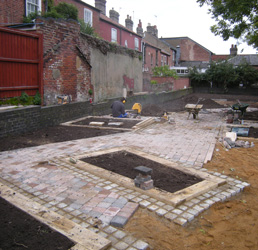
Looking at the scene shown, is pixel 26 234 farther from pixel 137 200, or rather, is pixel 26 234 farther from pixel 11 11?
pixel 11 11

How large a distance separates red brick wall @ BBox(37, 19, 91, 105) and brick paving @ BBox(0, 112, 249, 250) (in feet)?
12.7

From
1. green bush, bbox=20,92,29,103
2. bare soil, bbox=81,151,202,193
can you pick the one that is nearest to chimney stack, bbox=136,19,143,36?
green bush, bbox=20,92,29,103

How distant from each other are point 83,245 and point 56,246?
0.31 meters

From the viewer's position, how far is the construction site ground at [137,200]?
11.9 ft

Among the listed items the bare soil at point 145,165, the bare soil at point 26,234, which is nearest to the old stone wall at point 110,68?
the bare soil at point 145,165

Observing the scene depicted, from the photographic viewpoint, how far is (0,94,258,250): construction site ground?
143 inches

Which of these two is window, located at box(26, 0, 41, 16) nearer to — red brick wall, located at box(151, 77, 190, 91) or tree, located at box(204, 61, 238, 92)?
red brick wall, located at box(151, 77, 190, 91)

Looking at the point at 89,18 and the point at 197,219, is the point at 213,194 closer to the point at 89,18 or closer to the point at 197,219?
the point at 197,219

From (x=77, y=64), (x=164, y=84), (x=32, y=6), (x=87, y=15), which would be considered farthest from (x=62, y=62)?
(x=164, y=84)

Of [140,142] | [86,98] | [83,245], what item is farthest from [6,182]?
[86,98]

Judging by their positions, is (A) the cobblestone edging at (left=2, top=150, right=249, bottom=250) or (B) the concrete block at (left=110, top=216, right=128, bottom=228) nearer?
(A) the cobblestone edging at (left=2, top=150, right=249, bottom=250)

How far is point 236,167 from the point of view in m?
6.75

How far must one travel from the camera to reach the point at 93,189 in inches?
194

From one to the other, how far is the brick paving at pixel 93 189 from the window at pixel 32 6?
9591mm
